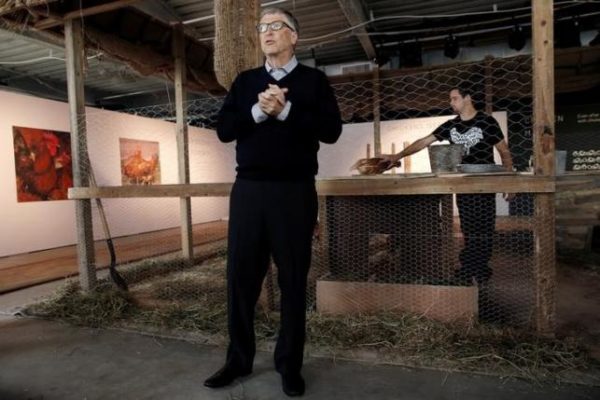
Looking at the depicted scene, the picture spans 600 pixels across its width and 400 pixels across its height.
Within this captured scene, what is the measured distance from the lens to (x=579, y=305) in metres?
2.85

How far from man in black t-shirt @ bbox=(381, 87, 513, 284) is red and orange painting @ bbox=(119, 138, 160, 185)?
20.8 feet

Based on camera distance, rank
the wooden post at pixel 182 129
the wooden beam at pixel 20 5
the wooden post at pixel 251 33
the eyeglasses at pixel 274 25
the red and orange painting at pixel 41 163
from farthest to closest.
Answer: the red and orange painting at pixel 41 163
the wooden post at pixel 182 129
the wooden beam at pixel 20 5
the wooden post at pixel 251 33
the eyeglasses at pixel 274 25

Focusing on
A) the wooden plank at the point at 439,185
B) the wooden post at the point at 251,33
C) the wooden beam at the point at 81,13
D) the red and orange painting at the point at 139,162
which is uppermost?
the wooden beam at the point at 81,13

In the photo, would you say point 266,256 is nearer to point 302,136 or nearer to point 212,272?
point 302,136

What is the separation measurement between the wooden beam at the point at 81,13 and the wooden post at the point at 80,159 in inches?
2.3

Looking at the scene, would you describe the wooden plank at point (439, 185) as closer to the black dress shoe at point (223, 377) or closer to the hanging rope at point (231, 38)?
the hanging rope at point (231, 38)

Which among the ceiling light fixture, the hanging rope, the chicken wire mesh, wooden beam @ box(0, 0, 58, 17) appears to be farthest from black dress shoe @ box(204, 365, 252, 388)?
the ceiling light fixture

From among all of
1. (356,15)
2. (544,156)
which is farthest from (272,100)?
(356,15)

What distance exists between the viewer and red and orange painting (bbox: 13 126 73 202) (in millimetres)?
6047

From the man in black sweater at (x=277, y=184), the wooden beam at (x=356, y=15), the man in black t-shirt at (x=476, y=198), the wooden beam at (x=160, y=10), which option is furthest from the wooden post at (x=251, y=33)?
the wooden beam at (x=160, y=10)

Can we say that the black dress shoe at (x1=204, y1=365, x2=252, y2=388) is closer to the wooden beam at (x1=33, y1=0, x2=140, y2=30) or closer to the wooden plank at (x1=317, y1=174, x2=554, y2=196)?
the wooden plank at (x1=317, y1=174, x2=554, y2=196)

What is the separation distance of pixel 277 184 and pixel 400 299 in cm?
125

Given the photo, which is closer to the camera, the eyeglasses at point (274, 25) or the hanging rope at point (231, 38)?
the eyeglasses at point (274, 25)

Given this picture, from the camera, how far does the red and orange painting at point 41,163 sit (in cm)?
605
